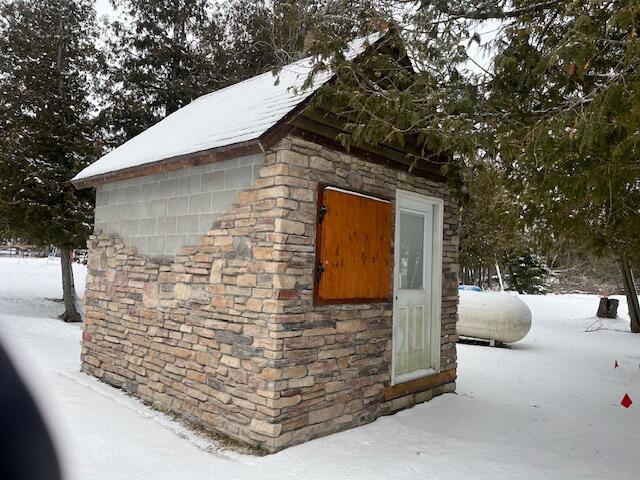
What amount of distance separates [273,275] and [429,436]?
2332mm

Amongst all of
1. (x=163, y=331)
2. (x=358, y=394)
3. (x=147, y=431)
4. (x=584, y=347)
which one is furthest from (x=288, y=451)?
(x=584, y=347)

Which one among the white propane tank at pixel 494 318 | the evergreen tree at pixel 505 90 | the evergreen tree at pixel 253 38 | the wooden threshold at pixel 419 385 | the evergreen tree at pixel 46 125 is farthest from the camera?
the evergreen tree at pixel 253 38

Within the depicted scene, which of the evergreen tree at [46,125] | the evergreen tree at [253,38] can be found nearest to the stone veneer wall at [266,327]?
the evergreen tree at [46,125]

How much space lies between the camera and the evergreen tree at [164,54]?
1639 centimetres

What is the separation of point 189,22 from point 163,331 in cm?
1467

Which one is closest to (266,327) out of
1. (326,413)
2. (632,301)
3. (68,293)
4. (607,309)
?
(326,413)

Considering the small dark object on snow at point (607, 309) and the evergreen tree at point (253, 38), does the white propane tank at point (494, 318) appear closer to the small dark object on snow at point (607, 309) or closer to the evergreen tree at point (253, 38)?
the small dark object on snow at point (607, 309)

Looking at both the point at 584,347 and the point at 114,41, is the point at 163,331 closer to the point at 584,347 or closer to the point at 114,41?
the point at 584,347

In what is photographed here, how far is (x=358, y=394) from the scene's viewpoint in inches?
205

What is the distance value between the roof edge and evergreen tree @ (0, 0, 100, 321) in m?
6.81

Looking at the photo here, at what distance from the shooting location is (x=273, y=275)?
14.6 ft

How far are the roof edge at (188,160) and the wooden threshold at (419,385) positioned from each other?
3.03 metres

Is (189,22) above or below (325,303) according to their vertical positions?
above

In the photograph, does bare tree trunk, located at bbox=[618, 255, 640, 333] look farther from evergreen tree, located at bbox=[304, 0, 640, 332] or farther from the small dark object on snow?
evergreen tree, located at bbox=[304, 0, 640, 332]
